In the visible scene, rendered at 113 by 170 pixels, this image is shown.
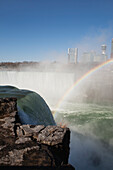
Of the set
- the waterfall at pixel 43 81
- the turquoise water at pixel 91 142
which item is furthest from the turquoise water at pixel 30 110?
the waterfall at pixel 43 81

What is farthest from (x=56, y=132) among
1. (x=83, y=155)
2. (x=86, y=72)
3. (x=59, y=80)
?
(x=86, y=72)

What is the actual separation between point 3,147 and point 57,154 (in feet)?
2.71

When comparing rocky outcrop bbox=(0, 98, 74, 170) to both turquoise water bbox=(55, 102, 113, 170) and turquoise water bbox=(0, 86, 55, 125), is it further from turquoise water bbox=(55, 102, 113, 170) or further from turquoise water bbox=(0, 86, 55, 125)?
turquoise water bbox=(55, 102, 113, 170)

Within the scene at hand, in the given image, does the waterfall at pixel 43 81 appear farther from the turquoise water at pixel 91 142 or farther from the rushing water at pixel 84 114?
the turquoise water at pixel 91 142

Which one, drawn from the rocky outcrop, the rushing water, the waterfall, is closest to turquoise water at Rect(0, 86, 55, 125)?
the rocky outcrop

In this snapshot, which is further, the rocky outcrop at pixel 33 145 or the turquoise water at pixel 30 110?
the turquoise water at pixel 30 110

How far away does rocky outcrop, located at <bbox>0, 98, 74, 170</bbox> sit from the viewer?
5.85 ft

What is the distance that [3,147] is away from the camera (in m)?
2.08

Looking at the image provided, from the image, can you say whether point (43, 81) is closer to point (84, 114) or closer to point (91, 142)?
point (84, 114)

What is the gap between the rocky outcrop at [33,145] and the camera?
5.85 feet

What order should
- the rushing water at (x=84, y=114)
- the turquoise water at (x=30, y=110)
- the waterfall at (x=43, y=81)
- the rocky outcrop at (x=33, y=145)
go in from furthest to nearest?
the waterfall at (x=43, y=81)
the rushing water at (x=84, y=114)
the turquoise water at (x=30, y=110)
the rocky outcrop at (x=33, y=145)

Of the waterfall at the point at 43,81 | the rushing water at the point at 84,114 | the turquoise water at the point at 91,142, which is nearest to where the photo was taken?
the turquoise water at the point at 91,142

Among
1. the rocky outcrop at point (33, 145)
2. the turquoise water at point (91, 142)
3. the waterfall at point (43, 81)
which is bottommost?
the turquoise water at point (91, 142)

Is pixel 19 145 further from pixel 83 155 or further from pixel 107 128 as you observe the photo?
pixel 107 128
